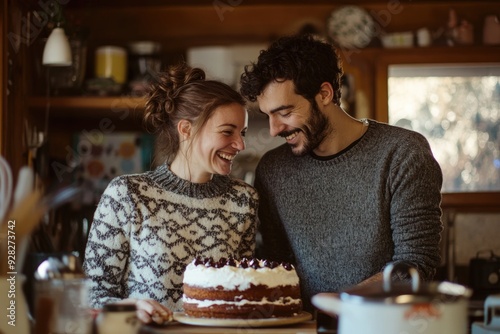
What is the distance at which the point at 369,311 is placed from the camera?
3.89 ft

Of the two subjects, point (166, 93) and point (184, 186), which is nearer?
point (184, 186)

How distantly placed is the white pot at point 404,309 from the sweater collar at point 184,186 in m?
1.03

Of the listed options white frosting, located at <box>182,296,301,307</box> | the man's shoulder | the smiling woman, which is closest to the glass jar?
white frosting, located at <box>182,296,301,307</box>

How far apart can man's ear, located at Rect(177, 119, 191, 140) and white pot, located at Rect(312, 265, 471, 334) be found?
1127 millimetres

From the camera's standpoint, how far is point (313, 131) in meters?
2.37

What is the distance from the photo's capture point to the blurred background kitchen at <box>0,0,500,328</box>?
3.67 metres

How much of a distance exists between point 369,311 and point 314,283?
3.86 ft

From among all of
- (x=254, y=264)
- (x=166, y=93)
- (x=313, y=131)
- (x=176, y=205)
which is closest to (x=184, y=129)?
(x=166, y=93)

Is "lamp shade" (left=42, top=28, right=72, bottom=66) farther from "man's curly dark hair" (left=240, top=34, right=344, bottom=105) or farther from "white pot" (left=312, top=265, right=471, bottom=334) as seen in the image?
"white pot" (left=312, top=265, right=471, bottom=334)

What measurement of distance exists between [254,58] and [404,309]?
284cm

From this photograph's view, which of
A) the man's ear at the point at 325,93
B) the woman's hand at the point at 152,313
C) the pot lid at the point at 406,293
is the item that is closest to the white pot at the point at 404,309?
the pot lid at the point at 406,293

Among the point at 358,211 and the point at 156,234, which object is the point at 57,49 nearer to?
the point at 156,234

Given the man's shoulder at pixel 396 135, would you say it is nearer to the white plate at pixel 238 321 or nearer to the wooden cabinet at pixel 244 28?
the white plate at pixel 238 321

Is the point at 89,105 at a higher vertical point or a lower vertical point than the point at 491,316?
higher
